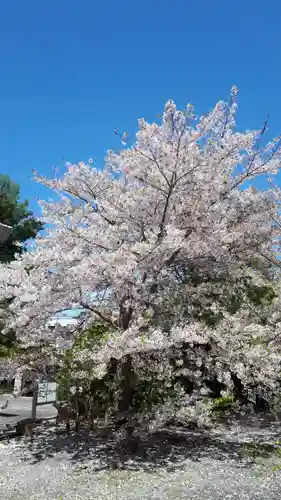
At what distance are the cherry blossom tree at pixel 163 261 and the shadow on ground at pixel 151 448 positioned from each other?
0.69 m

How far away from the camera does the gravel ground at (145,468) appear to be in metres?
5.03

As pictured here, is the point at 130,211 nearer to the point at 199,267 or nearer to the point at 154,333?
the point at 199,267

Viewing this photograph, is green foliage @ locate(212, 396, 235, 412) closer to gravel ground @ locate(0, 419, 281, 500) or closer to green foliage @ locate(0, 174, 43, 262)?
gravel ground @ locate(0, 419, 281, 500)

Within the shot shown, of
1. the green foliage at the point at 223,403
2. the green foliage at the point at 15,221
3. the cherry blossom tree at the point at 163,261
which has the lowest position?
the green foliage at the point at 223,403

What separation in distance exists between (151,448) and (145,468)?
105 centimetres

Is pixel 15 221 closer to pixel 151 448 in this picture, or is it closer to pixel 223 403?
pixel 223 403

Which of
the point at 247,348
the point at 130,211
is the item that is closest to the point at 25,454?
the point at 247,348

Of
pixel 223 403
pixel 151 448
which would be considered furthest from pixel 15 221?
pixel 151 448

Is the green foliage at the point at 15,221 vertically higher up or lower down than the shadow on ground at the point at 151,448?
higher up

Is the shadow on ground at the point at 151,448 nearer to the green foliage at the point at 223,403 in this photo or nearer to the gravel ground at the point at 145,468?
the gravel ground at the point at 145,468

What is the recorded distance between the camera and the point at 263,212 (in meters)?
9.09

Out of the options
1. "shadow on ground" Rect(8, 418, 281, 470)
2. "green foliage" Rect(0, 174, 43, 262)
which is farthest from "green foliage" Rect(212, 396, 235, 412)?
"green foliage" Rect(0, 174, 43, 262)

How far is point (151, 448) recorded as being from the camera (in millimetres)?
6969

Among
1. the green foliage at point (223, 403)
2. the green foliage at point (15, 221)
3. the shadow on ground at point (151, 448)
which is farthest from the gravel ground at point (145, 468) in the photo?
the green foliage at point (15, 221)
